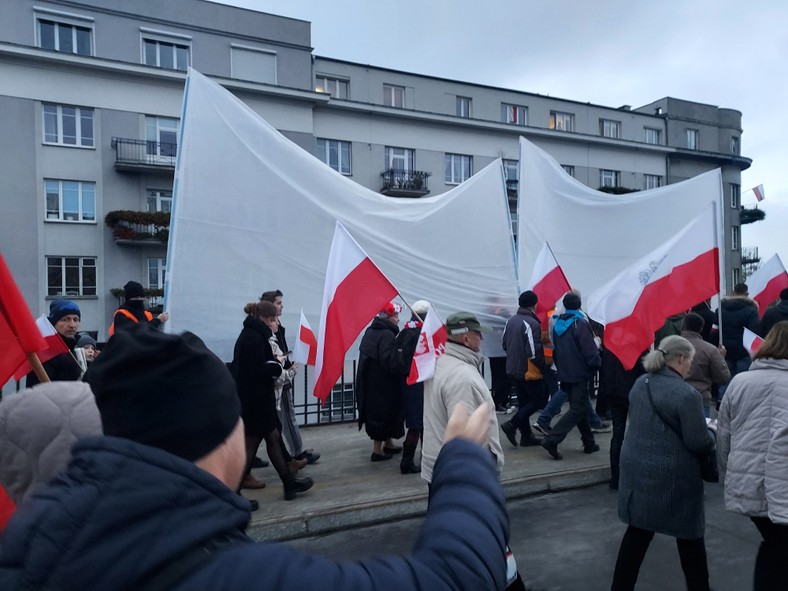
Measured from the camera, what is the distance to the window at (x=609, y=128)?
37.6 metres

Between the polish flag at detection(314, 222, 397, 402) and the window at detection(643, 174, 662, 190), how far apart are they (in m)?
36.6

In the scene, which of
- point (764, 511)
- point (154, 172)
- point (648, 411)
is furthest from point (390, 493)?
point (154, 172)

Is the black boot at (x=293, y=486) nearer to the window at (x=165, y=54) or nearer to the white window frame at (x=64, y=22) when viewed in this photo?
the white window frame at (x=64, y=22)

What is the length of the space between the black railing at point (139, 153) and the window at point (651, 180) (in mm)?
28647

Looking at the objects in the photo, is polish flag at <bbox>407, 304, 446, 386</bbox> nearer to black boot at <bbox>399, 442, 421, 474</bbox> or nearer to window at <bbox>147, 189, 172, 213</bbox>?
black boot at <bbox>399, 442, 421, 474</bbox>

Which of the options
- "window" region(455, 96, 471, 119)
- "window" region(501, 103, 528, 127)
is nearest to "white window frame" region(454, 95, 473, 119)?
"window" region(455, 96, 471, 119)

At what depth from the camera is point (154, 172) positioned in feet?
82.6

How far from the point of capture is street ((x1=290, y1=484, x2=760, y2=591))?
14.0ft

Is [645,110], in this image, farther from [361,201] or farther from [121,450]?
[121,450]

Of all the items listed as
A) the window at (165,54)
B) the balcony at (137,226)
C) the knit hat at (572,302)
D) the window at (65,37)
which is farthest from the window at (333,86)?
the knit hat at (572,302)

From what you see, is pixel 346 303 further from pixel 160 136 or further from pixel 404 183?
pixel 404 183

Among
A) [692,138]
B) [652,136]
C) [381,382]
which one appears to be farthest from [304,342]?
[692,138]

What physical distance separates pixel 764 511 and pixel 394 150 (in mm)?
28374

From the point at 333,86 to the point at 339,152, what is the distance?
3677mm
